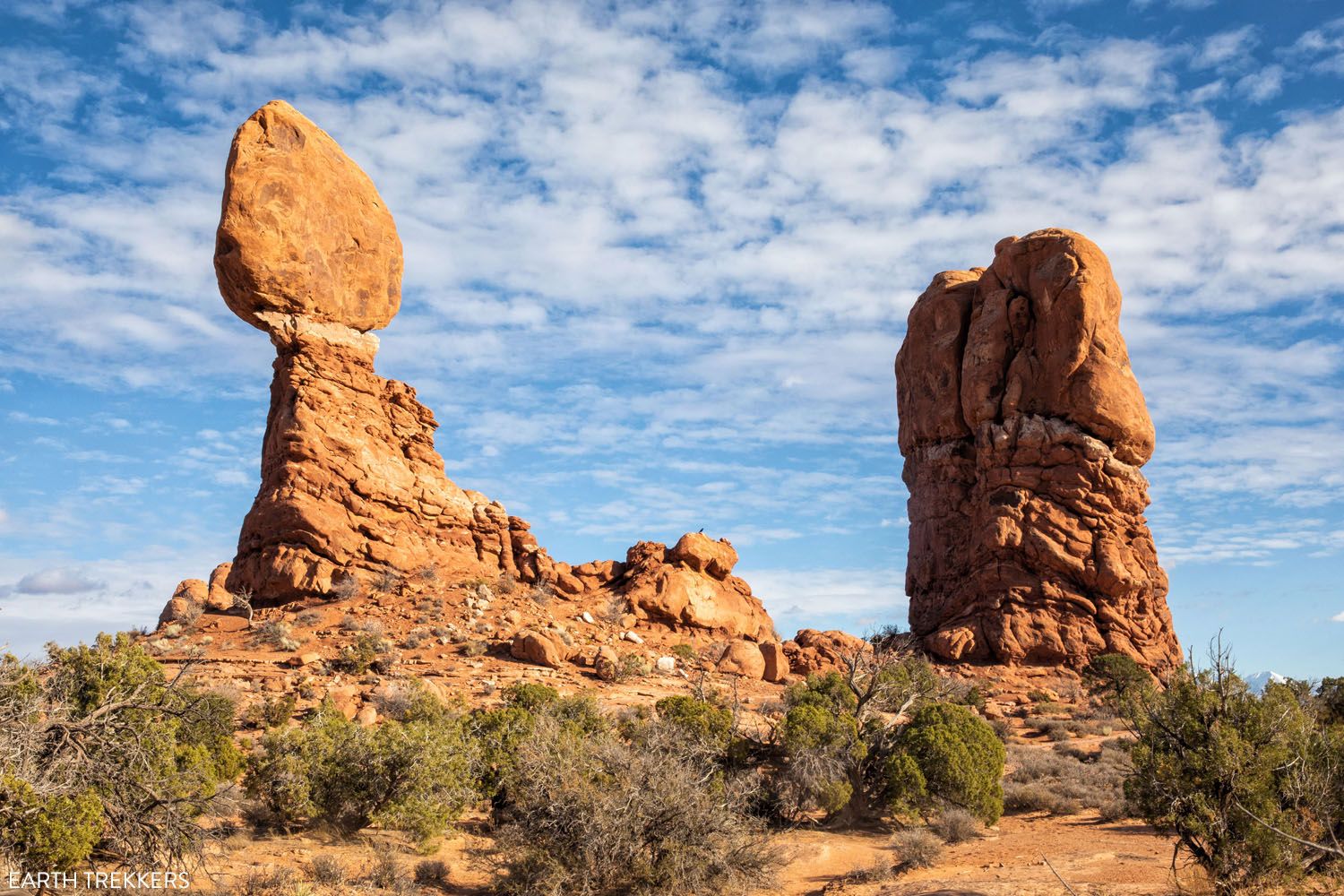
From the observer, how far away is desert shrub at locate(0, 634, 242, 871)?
856cm

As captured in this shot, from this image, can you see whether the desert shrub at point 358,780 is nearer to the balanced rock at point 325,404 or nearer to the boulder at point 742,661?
the balanced rock at point 325,404

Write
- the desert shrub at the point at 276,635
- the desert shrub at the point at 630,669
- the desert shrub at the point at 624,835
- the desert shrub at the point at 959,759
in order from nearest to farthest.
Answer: the desert shrub at the point at 624,835
the desert shrub at the point at 959,759
the desert shrub at the point at 276,635
the desert shrub at the point at 630,669

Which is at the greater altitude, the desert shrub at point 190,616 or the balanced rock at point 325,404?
the balanced rock at point 325,404

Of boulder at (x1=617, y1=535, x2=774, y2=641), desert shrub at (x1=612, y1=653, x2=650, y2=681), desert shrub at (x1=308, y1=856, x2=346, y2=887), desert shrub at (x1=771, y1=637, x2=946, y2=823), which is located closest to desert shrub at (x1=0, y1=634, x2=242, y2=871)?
desert shrub at (x1=308, y1=856, x2=346, y2=887)

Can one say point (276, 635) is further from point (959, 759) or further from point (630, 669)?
point (959, 759)

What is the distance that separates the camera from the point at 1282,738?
12.1m

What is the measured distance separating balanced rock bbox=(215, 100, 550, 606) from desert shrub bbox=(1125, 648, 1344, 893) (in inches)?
893

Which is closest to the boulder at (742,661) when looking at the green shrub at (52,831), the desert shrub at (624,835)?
the desert shrub at (624,835)

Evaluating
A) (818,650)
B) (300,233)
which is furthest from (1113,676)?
(300,233)

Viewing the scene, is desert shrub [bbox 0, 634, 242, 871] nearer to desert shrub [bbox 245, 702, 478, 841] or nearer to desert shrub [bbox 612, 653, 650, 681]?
desert shrub [bbox 245, 702, 478, 841]

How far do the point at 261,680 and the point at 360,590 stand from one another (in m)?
5.98

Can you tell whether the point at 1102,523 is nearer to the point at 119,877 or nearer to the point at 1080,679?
the point at 1080,679

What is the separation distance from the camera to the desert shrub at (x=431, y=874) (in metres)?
13.2

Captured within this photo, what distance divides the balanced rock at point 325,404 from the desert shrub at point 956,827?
18.6 metres
